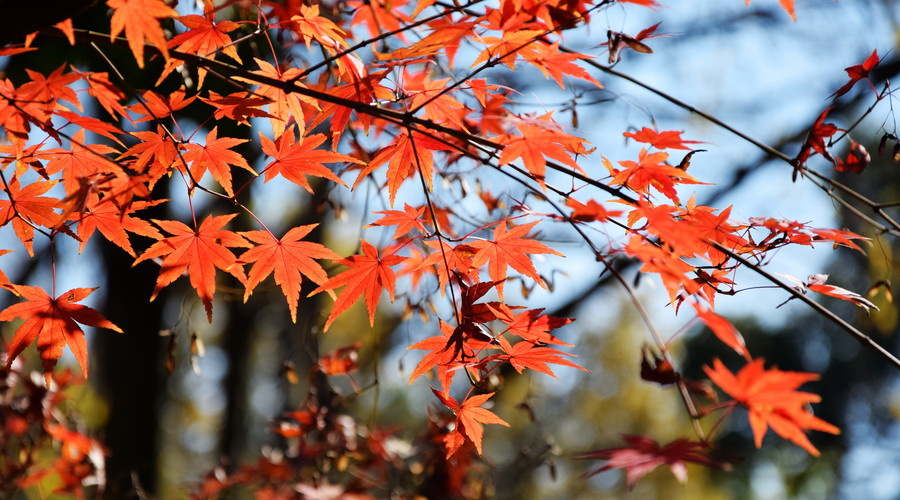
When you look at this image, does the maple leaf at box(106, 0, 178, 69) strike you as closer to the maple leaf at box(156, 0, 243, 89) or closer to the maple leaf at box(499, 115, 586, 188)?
the maple leaf at box(156, 0, 243, 89)

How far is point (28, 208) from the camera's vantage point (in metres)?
0.98

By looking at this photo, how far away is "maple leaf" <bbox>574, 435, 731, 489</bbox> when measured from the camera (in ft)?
2.15

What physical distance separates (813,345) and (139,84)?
11.9 m

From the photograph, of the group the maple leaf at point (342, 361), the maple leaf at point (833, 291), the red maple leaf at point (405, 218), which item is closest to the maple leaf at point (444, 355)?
the red maple leaf at point (405, 218)

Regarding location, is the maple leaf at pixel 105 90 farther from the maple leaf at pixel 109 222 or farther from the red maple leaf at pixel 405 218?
the red maple leaf at pixel 405 218

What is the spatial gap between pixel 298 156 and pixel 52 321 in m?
0.50

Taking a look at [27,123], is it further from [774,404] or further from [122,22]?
[774,404]

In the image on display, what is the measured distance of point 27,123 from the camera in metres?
0.88

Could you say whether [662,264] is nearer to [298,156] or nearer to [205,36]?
[298,156]

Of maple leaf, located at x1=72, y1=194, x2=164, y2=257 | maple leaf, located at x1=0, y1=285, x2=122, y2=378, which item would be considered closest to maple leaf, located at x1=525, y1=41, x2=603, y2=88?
maple leaf, located at x1=72, y1=194, x2=164, y2=257

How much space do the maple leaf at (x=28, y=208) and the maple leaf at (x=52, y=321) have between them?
0.09 meters

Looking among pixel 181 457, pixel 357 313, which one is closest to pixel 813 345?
pixel 357 313

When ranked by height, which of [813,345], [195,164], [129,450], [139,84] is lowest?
[813,345]

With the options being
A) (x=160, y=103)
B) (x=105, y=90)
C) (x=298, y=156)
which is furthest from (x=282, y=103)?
(x=105, y=90)
